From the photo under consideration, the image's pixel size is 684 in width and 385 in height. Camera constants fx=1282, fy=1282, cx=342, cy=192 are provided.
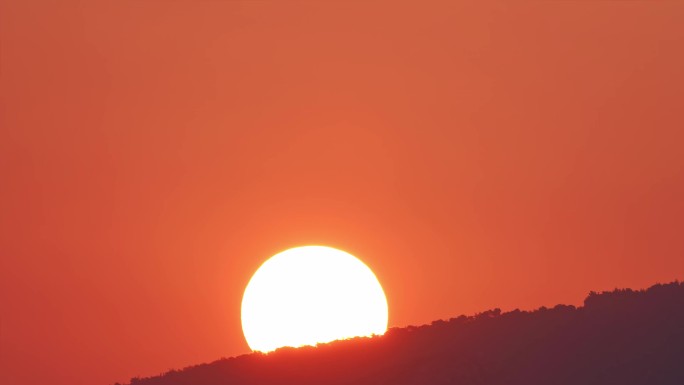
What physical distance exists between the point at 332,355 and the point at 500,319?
5114 mm

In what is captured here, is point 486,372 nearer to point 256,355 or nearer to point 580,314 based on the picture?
point 580,314

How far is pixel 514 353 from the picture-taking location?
117ft

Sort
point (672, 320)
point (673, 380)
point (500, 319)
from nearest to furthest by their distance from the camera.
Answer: point (673, 380), point (672, 320), point (500, 319)

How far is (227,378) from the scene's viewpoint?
39.0 m

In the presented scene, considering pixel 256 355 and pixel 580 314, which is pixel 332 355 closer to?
pixel 256 355

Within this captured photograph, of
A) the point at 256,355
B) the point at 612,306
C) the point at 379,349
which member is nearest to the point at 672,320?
the point at 612,306

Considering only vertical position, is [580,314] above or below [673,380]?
above

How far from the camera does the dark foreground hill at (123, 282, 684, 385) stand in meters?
34.1

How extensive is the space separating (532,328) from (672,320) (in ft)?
13.0

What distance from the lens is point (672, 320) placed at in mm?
35500

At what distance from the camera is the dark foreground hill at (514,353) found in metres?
34.1

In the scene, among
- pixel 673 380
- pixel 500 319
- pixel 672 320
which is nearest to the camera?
pixel 673 380

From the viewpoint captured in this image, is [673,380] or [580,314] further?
[580,314]

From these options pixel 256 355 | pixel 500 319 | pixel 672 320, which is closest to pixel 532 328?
pixel 500 319
